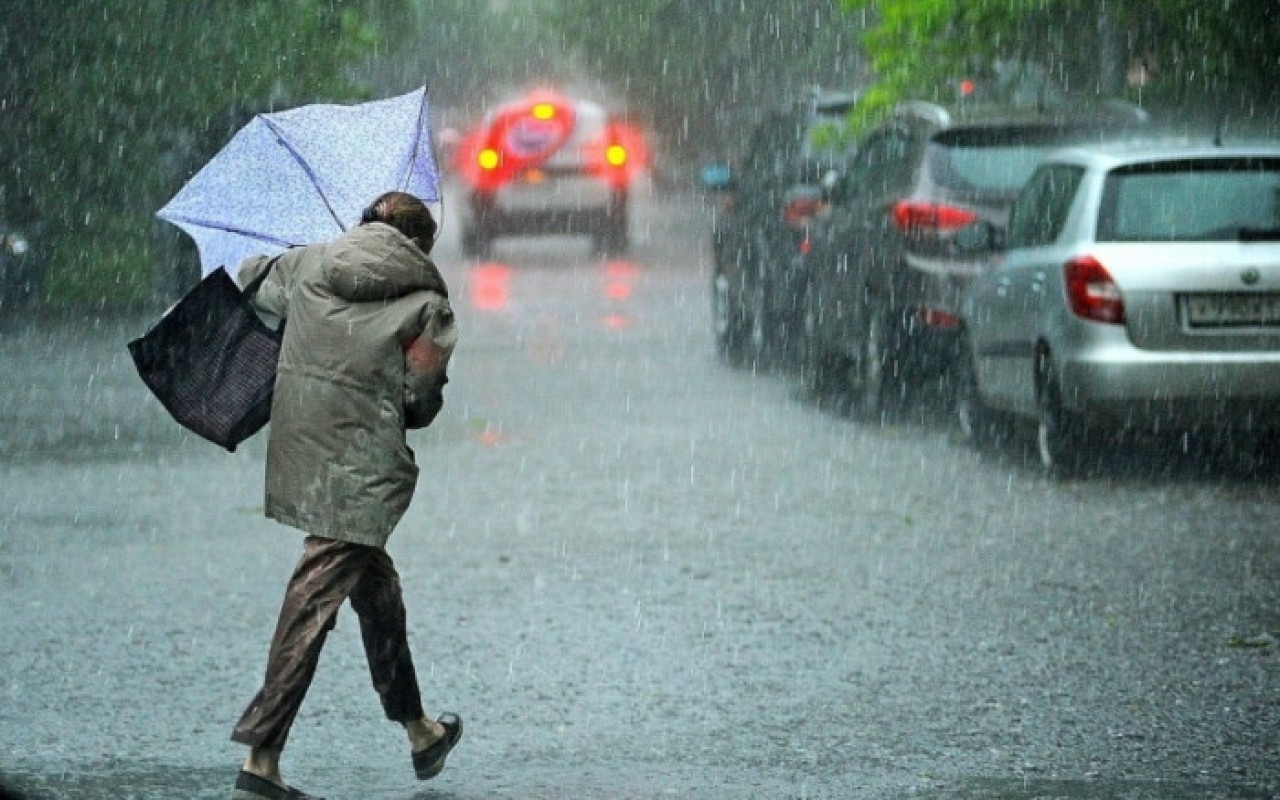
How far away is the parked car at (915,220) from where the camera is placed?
45.2 ft

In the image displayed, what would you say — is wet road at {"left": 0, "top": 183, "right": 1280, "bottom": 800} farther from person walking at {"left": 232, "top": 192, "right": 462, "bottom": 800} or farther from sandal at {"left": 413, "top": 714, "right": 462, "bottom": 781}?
person walking at {"left": 232, "top": 192, "right": 462, "bottom": 800}

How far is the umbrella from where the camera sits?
6.47 m

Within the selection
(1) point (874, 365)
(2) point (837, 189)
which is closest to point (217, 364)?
(1) point (874, 365)

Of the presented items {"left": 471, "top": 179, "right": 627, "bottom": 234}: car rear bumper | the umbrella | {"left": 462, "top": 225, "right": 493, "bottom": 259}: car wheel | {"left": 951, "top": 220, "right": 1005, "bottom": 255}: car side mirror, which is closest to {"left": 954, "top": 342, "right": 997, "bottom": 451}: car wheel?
{"left": 951, "top": 220, "right": 1005, "bottom": 255}: car side mirror

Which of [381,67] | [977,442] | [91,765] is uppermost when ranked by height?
[91,765]

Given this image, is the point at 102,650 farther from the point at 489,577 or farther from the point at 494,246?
the point at 494,246

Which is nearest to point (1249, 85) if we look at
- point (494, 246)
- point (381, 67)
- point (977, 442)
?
point (977, 442)

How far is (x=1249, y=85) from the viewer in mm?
18047

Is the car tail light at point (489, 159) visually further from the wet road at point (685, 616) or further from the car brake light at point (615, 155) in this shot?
the wet road at point (685, 616)

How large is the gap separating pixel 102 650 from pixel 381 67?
64.0 meters

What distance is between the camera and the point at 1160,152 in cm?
1185

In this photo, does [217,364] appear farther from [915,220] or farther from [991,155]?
[991,155]

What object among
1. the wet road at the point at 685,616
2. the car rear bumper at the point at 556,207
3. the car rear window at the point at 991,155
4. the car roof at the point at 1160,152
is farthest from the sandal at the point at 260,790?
the car rear bumper at the point at 556,207

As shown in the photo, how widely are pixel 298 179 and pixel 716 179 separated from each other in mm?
11848
